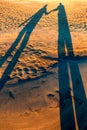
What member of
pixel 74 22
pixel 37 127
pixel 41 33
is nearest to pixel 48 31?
pixel 41 33

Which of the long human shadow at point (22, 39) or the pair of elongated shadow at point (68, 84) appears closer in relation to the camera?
the pair of elongated shadow at point (68, 84)

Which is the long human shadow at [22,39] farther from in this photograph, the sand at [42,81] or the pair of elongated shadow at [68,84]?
the pair of elongated shadow at [68,84]

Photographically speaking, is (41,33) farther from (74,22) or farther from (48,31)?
(74,22)

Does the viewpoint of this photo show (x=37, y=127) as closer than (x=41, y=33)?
Yes

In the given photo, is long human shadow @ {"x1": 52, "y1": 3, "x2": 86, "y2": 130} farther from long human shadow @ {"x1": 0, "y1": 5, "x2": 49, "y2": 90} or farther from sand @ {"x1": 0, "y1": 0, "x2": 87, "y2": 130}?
long human shadow @ {"x1": 0, "y1": 5, "x2": 49, "y2": 90}

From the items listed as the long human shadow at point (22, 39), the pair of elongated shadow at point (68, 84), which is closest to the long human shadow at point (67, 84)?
the pair of elongated shadow at point (68, 84)

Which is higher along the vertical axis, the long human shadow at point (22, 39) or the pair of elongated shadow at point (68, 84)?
the long human shadow at point (22, 39)
